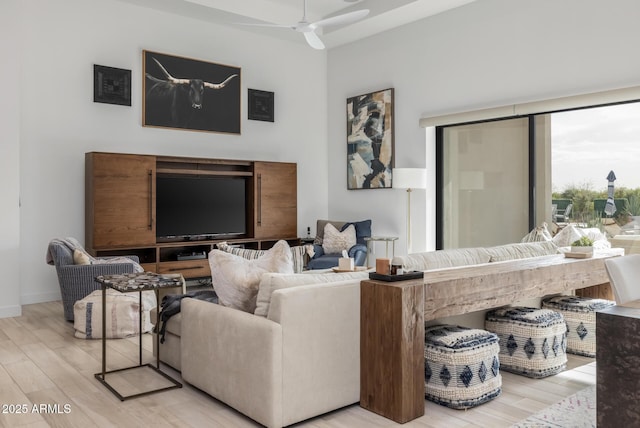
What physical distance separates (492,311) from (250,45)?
5189mm

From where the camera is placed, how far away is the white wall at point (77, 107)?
5488mm

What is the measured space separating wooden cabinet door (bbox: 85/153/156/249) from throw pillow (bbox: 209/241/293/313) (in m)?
3.18

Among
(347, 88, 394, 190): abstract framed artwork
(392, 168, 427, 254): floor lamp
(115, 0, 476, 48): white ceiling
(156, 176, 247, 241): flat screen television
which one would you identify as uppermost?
(115, 0, 476, 48): white ceiling

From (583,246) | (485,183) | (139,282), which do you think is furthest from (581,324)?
(139,282)

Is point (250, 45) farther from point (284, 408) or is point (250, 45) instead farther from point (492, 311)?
point (284, 408)

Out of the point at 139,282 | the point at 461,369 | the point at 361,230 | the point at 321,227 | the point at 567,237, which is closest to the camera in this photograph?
the point at 461,369

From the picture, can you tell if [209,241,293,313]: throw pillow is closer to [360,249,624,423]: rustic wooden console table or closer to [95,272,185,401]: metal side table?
[95,272,185,401]: metal side table

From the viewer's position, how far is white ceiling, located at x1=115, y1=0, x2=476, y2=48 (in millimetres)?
6129

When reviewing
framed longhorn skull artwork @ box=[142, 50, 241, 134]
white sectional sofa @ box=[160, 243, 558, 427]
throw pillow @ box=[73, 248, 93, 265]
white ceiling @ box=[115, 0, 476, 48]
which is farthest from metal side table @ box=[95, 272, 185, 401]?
white ceiling @ box=[115, 0, 476, 48]

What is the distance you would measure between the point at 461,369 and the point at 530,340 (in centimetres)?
75

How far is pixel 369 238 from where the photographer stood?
268 inches

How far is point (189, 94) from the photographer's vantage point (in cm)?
659

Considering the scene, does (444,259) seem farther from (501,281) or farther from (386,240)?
(386,240)

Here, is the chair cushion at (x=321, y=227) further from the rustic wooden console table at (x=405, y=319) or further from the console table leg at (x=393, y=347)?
the console table leg at (x=393, y=347)
